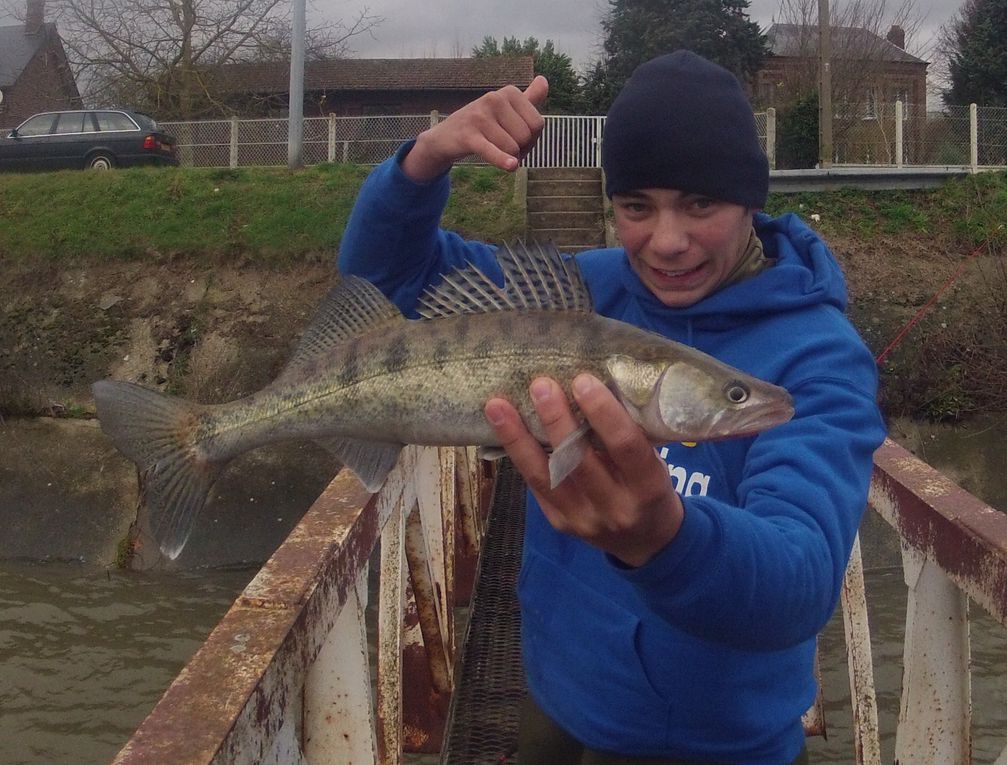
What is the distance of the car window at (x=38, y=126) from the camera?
2222 centimetres

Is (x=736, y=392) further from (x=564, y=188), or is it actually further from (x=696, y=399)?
(x=564, y=188)

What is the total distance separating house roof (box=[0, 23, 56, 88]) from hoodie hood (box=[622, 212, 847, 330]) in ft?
143

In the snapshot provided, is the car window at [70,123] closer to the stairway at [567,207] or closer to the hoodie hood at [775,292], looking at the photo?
the stairway at [567,207]

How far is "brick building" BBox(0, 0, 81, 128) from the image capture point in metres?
A: 38.9

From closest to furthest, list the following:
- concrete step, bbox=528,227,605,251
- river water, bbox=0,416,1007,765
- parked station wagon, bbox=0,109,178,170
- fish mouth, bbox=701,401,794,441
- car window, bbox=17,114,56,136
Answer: fish mouth, bbox=701,401,794,441 → river water, bbox=0,416,1007,765 → concrete step, bbox=528,227,605,251 → parked station wagon, bbox=0,109,178,170 → car window, bbox=17,114,56,136

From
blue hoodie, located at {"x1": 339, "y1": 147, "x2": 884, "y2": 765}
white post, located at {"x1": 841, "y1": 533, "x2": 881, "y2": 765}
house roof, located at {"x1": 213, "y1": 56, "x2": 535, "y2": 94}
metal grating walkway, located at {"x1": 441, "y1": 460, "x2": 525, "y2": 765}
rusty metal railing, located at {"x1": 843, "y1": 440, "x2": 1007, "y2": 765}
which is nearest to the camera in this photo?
blue hoodie, located at {"x1": 339, "y1": 147, "x2": 884, "y2": 765}

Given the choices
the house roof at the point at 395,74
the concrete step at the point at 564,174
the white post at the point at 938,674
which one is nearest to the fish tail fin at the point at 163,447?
the white post at the point at 938,674

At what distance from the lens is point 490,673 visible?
4.70 meters

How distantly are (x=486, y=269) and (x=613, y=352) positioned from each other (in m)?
0.95

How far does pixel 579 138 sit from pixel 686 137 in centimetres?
1953

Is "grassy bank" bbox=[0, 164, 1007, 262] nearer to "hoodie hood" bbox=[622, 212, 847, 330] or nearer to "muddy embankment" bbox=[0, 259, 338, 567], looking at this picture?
"muddy embankment" bbox=[0, 259, 338, 567]

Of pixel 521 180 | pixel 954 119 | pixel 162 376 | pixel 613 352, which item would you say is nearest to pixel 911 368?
pixel 521 180

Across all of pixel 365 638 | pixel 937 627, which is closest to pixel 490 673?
pixel 365 638

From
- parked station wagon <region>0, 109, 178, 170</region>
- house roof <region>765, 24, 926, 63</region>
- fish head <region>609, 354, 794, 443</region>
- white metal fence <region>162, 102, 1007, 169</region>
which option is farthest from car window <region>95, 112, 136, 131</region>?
fish head <region>609, 354, 794, 443</region>
